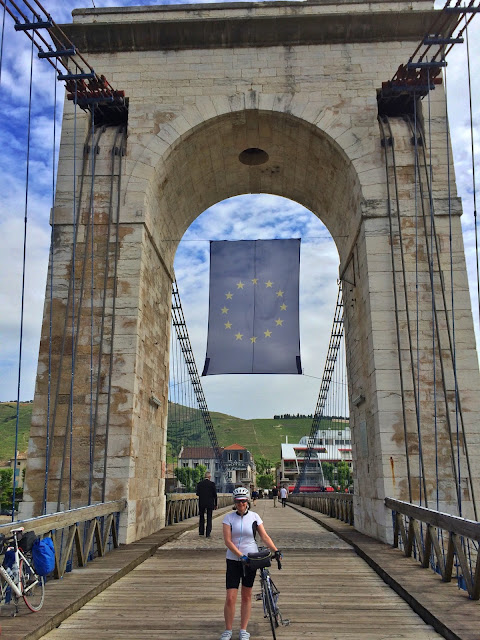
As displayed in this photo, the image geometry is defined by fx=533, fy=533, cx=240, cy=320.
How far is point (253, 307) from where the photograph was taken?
11133 mm

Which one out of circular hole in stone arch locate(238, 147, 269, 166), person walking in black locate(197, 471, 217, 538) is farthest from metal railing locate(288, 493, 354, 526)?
circular hole in stone arch locate(238, 147, 269, 166)

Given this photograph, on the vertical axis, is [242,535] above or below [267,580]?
above

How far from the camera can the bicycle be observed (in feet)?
12.9

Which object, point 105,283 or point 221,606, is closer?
point 221,606

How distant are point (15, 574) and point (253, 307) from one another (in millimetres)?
7717

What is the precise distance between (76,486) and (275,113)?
7.22m

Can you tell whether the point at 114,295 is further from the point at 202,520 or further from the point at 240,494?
the point at 240,494

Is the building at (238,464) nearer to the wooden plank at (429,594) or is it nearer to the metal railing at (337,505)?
the metal railing at (337,505)

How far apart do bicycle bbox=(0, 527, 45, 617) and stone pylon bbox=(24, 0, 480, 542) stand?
3520 millimetres

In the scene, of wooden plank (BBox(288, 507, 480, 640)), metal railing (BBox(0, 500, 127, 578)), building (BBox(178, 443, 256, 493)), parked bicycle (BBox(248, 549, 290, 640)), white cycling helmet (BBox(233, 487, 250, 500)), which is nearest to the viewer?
parked bicycle (BBox(248, 549, 290, 640))

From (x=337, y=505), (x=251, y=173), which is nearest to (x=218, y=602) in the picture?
(x=251, y=173)

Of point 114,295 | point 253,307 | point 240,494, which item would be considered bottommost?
point 240,494

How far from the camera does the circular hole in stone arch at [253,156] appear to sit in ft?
36.7

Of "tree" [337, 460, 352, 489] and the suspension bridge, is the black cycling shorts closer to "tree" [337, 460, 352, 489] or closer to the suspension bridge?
the suspension bridge
